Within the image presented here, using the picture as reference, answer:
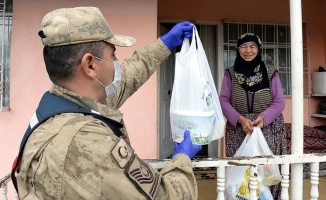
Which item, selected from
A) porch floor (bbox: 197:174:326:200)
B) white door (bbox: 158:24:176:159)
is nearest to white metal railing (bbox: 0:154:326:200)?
porch floor (bbox: 197:174:326:200)

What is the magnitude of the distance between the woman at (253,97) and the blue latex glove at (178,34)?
0.86 m

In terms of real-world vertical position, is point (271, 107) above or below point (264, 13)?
below

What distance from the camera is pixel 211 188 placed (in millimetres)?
3824

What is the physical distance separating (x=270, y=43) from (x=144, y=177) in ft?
15.2

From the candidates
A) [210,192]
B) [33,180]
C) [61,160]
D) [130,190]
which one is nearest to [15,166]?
[33,180]

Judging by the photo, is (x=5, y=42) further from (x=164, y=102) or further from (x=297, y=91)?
(x=297, y=91)

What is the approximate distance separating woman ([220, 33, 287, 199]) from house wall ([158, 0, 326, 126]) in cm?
249

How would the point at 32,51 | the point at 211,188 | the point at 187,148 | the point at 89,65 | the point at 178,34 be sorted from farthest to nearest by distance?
the point at 211,188
the point at 32,51
the point at 178,34
the point at 187,148
the point at 89,65

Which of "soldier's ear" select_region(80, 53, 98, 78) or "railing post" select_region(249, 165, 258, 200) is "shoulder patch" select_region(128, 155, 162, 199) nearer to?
"soldier's ear" select_region(80, 53, 98, 78)

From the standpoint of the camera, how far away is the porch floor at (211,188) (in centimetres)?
351

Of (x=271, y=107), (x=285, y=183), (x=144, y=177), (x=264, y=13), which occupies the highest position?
(x=264, y=13)

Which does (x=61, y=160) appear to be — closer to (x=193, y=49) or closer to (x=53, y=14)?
(x=53, y=14)

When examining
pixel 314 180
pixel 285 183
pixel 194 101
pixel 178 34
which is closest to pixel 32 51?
pixel 178 34

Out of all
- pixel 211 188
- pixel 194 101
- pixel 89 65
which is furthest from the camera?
pixel 211 188
